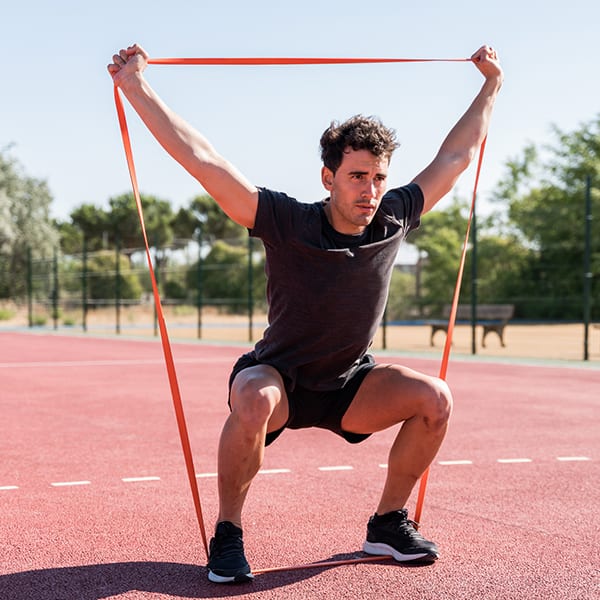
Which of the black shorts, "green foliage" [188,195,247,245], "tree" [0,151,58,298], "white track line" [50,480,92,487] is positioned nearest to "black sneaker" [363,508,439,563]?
the black shorts

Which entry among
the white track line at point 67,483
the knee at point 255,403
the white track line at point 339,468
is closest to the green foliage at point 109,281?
the white track line at point 339,468

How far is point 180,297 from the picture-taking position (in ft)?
125

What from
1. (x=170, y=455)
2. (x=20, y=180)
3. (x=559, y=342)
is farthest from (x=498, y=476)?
(x=20, y=180)

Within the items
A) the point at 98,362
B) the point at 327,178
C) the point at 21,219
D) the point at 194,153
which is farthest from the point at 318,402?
the point at 21,219

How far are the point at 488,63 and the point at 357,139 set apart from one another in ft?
3.00

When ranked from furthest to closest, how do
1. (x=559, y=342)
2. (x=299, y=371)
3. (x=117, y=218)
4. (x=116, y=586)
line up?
1. (x=117, y=218)
2. (x=559, y=342)
3. (x=299, y=371)
4. (x=116, y=586)

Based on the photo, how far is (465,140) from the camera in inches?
153

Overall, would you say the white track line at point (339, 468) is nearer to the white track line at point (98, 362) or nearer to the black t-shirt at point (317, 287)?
the black t-shirt at point (317, 287)

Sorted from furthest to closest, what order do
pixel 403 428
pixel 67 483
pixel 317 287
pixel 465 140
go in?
pixel 67 483 < pixel 465 140 < pixel 403 428 < pixel 317 287

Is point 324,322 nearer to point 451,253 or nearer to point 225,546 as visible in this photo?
Answer: point 225,546

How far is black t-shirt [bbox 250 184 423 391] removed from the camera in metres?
3.35

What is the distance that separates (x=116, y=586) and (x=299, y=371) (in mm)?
951

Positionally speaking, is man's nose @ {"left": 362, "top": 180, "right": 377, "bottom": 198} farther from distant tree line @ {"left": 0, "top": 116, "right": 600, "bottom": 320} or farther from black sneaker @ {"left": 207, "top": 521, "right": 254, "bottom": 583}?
distant tree line @ {"left": 0, "top": 116, "right": 600, "bottom": 320}

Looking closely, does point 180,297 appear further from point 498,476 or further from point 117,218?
point 117,218
